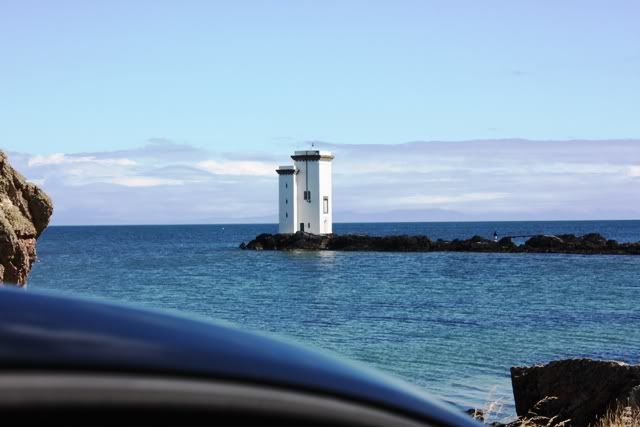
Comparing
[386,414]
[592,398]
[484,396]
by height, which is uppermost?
[386,414]

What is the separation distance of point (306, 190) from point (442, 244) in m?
14.1

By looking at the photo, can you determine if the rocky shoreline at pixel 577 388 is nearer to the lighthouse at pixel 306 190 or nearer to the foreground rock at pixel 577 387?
the foreground rock at pixel 577 387

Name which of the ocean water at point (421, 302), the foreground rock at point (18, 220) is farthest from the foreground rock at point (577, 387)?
the foreground rock at point (18, 220)

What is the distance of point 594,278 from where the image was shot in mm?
52656

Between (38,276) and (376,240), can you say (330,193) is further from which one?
(38,276)

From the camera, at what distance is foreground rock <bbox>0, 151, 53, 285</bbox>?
11.9m

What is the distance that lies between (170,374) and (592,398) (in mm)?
10651

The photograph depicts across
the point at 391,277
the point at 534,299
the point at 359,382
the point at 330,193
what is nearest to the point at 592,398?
the point at 359,382

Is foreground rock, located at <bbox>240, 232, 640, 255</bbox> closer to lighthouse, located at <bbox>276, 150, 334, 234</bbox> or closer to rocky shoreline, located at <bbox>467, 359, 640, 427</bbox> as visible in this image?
lighthouse, located at <bbox>276, 150, 334, 234</bbox>

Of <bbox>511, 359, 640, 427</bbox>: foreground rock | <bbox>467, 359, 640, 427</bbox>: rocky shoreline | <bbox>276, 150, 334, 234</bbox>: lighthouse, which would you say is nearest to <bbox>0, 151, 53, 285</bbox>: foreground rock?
<bbox>467, 359, 640, 427</bbox>: rocky shoreline

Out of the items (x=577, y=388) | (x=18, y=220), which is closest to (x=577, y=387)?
(x=577, y=388)

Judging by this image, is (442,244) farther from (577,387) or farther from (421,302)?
(577,387)

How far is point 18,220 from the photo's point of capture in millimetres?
13062

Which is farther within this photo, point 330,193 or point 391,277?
point 330,193
